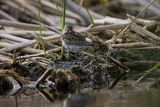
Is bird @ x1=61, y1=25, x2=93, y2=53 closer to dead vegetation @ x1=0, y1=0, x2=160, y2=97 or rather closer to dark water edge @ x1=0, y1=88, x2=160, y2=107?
dead vegetation @ x1=0, y1=0, x2=160, y2=97

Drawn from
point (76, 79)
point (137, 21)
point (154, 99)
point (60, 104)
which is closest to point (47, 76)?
point (76, 79)

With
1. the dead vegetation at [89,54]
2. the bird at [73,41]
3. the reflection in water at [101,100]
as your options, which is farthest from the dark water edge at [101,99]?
the bird at [73,41]

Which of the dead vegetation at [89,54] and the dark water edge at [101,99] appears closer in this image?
the dark water edge at [101,99]

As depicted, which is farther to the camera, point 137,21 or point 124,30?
point 137,21

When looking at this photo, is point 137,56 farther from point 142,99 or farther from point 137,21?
point 142,99

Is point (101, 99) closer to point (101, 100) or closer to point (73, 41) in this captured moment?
point (101, 100)

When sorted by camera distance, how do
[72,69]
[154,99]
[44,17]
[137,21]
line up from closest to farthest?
[154,99] < [72,69] < [137,21] < [44,17]

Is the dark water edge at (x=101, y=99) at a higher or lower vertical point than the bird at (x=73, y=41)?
lower

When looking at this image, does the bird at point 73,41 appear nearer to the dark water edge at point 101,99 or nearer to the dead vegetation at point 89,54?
the dead vegetation at point 89,54

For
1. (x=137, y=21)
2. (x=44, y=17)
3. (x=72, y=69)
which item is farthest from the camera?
(x=44, y=17)
